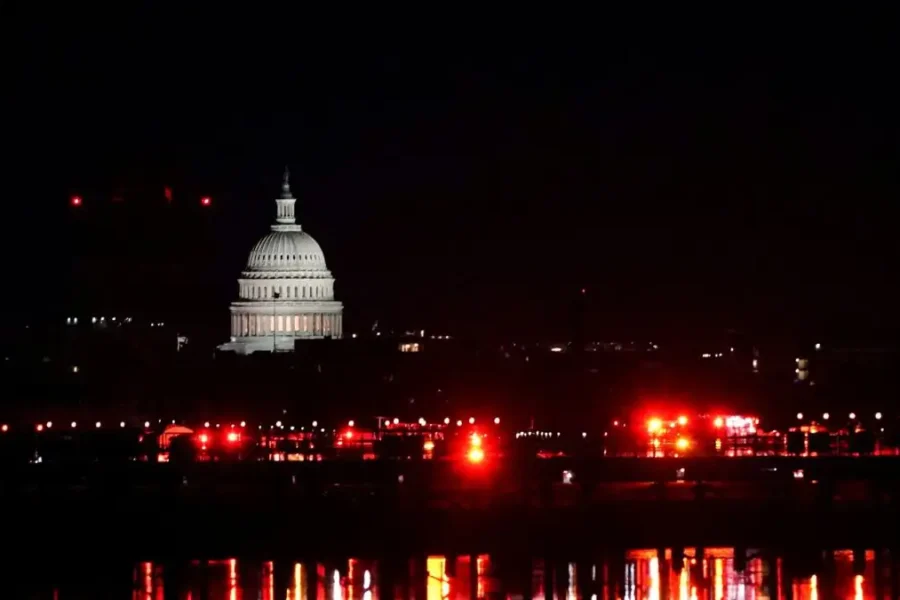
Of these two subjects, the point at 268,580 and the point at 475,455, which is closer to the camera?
the point at 268,580

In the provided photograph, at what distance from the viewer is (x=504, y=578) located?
75.1 meters

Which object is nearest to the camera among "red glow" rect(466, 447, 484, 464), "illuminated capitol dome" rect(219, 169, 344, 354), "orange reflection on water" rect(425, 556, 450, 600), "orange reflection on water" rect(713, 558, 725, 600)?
"orange reflection on water" rect(713, 558, 725, 600)

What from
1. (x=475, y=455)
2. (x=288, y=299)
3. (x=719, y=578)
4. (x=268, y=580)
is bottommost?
(x=719, y=578)

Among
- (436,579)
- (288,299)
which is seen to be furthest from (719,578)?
(288,299)

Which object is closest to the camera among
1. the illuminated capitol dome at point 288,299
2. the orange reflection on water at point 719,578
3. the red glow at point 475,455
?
the orange reflection on water at point 719,578

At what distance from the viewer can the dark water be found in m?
72.3

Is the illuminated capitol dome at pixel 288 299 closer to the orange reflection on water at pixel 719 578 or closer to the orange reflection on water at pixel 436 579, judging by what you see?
the orange reflection on water at pixel 436 579

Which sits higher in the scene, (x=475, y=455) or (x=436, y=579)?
(x=475, y=455)

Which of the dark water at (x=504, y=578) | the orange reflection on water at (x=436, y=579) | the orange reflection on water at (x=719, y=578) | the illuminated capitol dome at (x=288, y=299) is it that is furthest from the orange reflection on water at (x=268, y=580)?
the illuminated capitol dome at (x=288, y=299)

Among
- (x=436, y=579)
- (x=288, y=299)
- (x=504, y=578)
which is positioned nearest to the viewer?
(x=504, y=578)

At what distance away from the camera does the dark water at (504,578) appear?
72312mm

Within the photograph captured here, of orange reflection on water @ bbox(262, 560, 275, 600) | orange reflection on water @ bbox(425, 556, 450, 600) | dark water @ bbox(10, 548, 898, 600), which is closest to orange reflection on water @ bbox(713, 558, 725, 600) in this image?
dark water @ bbox(10, 548, 898, 600)

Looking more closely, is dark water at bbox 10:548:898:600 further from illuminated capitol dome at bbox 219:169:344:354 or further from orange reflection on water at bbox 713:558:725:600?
illuminated capitol dome at bbox 219:169:344:354

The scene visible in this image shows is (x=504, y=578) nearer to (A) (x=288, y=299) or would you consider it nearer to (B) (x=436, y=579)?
(B) (x=436, y=579)
